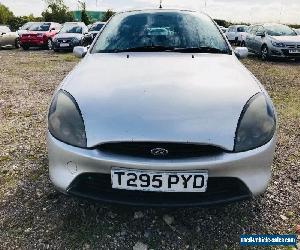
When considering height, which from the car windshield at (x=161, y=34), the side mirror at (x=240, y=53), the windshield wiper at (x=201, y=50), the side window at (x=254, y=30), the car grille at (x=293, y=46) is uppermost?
the car windshield at (x=161, y=34)

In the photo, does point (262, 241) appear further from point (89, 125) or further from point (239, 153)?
point (89, 125)

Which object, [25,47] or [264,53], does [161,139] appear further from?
[25,47]

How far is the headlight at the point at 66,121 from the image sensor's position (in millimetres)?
2106

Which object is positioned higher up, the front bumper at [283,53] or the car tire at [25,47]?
the front bumper at [283,53]

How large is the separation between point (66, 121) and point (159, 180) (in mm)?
673

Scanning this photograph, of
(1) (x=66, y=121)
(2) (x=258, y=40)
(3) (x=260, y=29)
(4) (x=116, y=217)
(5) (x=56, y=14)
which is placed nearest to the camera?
(1) (x=66, y=121)

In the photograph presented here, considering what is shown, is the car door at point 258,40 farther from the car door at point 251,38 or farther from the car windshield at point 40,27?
the car windshield at point 40,27

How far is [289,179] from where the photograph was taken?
3088 mm

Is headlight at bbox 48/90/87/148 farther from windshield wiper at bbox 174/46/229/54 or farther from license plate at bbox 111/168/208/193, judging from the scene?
windshield wiper at bbox 174/46/229/54

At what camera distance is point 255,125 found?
2156mm

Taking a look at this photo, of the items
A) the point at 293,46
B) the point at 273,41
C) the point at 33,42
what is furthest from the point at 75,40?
the point at 293,46

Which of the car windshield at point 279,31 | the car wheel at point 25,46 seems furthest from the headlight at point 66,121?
the car wheel at point 25,46

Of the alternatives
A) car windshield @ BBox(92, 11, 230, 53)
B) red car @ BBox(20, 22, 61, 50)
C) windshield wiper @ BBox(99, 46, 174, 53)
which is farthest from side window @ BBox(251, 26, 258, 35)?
windshield wiper @ BBox(99, 46, 174, 53)

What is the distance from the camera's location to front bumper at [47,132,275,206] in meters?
1.97
